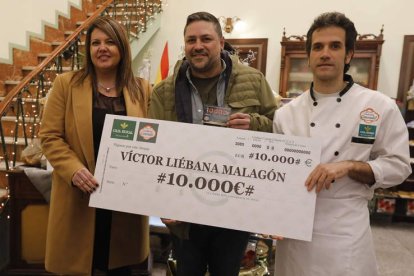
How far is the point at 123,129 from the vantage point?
117cm

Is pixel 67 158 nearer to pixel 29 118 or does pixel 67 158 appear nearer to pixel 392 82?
pixel 29 118

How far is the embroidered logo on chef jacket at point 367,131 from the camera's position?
99 cm

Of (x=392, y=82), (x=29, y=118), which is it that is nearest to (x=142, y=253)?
(x=29, y=118)

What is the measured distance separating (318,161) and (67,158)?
100cm

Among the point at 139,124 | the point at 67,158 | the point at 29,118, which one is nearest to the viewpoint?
the point at 139,124

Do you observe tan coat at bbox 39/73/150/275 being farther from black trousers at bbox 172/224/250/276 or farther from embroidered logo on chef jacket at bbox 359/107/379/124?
embroidered logo on chef jacket at bbox 359/107/379/124

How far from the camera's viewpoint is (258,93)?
122cm

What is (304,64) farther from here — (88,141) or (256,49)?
(88,141)

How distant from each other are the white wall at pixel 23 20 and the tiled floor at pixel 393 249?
3.68 meters

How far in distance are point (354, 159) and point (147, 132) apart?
728 millimetres

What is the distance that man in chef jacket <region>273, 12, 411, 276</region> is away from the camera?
39.0 inches

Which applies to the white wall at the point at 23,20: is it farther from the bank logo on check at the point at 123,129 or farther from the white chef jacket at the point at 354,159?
the white chef jacket at the point at 354,159

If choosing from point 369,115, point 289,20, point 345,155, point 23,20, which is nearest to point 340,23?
point 369,115

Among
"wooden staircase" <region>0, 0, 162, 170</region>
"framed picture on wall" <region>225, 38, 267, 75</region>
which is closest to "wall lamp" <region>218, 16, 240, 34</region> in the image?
"framed picture on wall" <region>225, 38, 267, 75</region>
